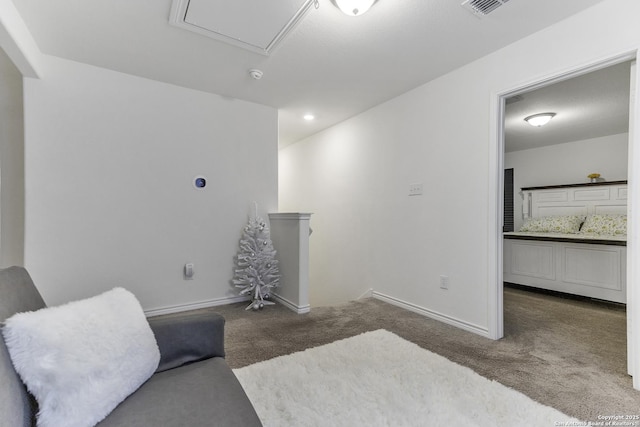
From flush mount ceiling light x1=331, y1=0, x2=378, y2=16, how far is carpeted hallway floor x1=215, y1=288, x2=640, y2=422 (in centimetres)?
239

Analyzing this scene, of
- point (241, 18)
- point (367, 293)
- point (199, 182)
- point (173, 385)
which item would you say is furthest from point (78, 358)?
point (367, 293)

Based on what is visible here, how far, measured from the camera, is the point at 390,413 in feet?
4.97

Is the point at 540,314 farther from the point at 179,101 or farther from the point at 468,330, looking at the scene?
the point at 179,101

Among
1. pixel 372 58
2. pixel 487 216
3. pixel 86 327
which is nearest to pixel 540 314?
pixel 487 216

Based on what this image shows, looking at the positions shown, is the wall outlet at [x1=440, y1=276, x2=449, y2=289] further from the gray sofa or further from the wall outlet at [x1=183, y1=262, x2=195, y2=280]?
the wall outlet at [x1=183, y1=262, x2=195, y2=280]

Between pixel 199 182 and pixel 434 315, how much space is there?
2.90m

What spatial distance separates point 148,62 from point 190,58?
43 cm

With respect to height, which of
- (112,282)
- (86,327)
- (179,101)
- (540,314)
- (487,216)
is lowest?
(540,314)

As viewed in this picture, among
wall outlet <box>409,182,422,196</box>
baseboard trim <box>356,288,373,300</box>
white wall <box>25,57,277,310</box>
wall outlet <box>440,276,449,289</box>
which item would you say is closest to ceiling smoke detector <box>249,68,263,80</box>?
white wall <box>25,57,277,310</box>

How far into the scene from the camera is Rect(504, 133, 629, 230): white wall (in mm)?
4445

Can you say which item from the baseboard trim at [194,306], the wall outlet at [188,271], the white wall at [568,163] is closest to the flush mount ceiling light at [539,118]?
the white wall at [568,163]

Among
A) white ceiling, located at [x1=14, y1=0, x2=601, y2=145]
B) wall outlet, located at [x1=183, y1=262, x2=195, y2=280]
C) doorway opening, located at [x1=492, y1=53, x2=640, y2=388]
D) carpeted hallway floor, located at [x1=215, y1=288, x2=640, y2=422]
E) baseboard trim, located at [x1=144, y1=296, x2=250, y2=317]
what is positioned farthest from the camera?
wall outlet, located at [x1=183, y1=262, x2=195, y2=280]

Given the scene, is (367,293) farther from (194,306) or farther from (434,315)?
(194,306)

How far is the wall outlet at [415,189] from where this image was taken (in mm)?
3129
